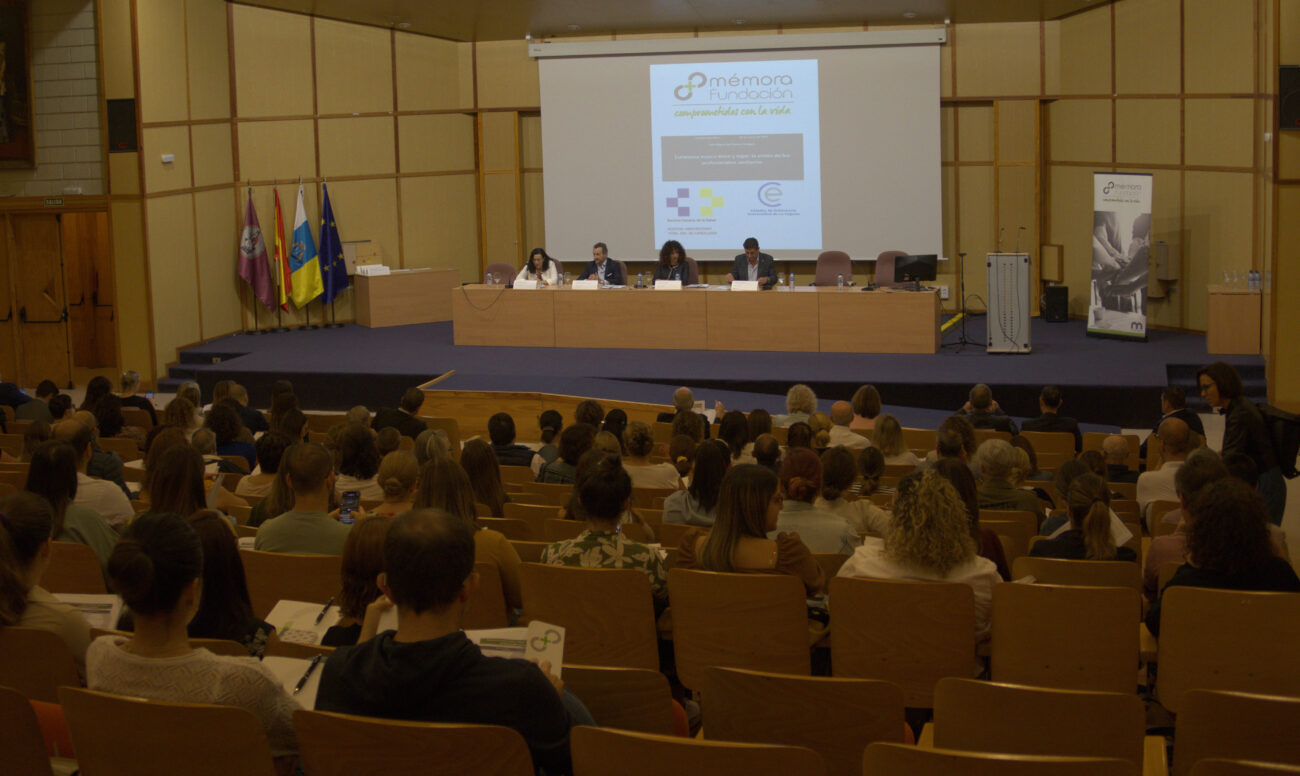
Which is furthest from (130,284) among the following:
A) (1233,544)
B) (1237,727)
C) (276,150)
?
(1237,727)

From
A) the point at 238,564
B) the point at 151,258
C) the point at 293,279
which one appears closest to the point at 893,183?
the point at 293,279

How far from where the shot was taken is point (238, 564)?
10.8 ft

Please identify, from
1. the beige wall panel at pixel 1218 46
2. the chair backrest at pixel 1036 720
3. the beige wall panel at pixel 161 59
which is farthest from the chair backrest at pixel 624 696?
the beige wall panel at pixel 1218 46

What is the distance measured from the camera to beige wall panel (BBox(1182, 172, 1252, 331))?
11.8 m

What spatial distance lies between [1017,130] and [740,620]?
1153 centimetres

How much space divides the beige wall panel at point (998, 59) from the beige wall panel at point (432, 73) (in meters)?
5.61

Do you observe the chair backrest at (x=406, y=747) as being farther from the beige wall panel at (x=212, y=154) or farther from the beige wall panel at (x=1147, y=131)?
the beige wall panel at (x=1147, y=131)

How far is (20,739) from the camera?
2521mm

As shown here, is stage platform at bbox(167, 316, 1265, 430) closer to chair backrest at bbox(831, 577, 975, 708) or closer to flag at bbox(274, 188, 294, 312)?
flag at bbox(274, 188, 294, 312)

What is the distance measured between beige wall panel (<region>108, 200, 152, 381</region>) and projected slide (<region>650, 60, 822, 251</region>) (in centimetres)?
556

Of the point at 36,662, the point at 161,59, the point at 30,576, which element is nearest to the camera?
the point at 36,662

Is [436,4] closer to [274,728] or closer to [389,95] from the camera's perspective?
[389,95]

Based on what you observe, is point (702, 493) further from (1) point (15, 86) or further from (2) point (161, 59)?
(1) point (15, 86)

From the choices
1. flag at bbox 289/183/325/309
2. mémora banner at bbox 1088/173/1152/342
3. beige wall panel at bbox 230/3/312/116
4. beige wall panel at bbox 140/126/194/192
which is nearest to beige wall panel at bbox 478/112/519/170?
beige wall panel at bbox 230/3/312/116
